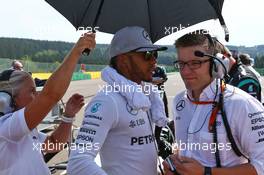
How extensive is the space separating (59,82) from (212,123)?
0.85 meters

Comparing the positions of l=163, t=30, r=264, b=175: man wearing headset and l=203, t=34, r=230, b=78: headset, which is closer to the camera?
l=163, t=30, r=264, b=175: man wearing headset

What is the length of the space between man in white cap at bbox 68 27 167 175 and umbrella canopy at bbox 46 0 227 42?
263 millimetres

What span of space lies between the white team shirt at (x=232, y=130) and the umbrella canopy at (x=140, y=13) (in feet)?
2.14

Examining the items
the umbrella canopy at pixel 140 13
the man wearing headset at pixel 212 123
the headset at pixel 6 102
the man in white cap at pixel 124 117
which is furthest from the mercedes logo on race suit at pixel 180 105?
the headset at pixel 6 102

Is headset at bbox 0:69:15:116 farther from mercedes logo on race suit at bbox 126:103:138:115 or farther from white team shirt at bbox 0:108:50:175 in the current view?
mercedes logo on race suit at bbox 126:103:138:115

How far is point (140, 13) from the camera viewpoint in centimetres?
297

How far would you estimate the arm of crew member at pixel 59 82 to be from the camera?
88.1 inches

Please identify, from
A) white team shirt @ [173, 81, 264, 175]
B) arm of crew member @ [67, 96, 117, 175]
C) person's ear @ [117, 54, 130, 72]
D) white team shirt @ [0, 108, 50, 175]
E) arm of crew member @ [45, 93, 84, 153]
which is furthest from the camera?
arm of crew member @ [45, 93, 84, 153]

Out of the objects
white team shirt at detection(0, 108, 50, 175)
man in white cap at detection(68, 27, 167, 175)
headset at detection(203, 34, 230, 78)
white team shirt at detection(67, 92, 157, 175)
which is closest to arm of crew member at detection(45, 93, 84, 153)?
white team shirt at detection(0, 108, 50, 175)

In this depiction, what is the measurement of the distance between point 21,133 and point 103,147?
49 centimetres

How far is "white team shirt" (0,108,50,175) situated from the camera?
2.38m

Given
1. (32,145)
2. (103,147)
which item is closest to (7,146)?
(32,145)

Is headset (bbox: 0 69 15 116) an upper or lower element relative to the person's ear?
lower

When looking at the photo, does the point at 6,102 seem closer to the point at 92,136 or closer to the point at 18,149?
the point at 18,149
